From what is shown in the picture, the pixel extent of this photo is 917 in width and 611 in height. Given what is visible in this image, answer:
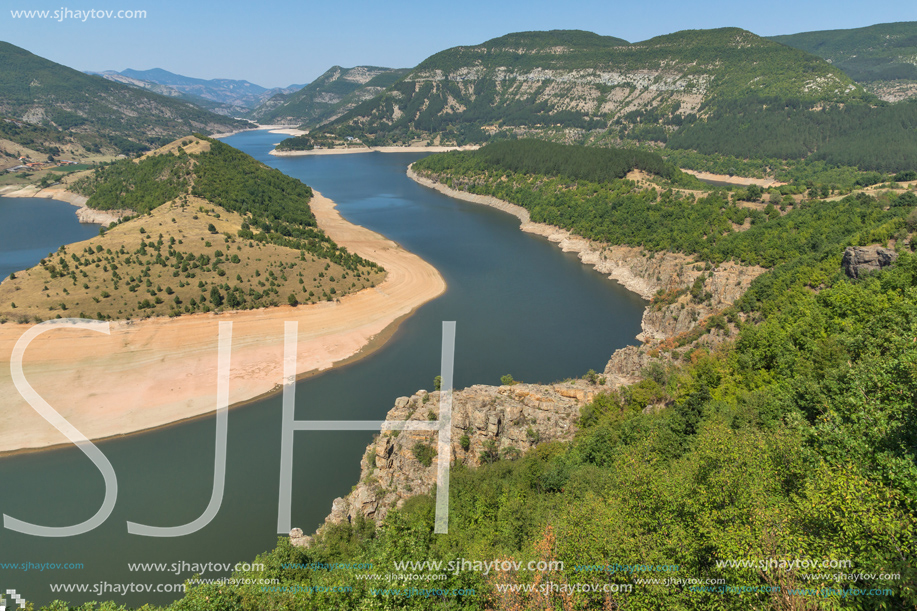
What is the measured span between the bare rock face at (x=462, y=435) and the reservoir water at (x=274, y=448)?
7.06 metres

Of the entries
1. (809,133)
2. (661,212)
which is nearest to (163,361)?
(661,212)

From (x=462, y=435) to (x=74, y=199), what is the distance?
147817mm

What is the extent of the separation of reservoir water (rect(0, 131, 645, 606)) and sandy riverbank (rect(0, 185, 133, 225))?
24.1 metres

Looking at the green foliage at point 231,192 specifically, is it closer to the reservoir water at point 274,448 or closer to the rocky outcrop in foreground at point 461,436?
the reservoir water at point 274,448

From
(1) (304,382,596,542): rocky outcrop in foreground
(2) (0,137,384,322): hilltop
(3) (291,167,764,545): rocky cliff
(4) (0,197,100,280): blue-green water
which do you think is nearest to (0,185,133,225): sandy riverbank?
(4) (0,197,100,280): blue-green water

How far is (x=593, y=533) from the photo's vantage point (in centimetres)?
1384

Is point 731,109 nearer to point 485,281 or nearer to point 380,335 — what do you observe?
point 485,281

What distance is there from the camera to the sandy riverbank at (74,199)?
103 meters

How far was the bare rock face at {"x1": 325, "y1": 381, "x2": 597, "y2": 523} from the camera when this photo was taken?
26469 mm

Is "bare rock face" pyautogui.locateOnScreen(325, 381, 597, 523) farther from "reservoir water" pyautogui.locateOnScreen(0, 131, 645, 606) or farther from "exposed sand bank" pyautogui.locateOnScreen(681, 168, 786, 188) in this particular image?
"exposed sand bank" pyautogui.locateOnScreen(681, 168, 786, 188)

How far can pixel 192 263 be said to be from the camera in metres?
66.4

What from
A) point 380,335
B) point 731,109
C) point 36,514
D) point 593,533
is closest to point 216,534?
point 36,514

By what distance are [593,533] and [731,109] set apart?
694 ft

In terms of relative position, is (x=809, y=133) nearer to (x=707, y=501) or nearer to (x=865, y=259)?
(x=865, y=259)
